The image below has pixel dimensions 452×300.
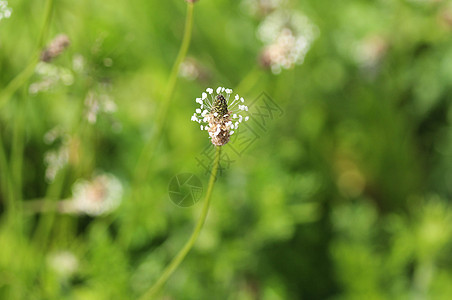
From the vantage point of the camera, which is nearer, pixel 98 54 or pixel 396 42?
pixel 98 54

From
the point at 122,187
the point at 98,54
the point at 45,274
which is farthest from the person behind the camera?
the point at 122,187

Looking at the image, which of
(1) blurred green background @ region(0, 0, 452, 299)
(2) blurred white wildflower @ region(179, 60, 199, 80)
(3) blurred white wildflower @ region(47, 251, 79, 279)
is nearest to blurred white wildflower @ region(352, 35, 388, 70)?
(1) blurred green background @ region(0, 0, 452, 299)

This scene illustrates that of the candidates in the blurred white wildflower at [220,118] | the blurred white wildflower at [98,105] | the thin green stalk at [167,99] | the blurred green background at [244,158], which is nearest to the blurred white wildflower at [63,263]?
the blurred green background at [244,158]

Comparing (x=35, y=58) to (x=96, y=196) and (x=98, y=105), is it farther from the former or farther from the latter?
(x=96, y=196)

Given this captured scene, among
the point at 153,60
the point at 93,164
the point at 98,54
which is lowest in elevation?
the point at 98,54

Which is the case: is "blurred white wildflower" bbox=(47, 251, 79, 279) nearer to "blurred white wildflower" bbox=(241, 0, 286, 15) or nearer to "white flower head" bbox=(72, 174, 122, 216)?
"white flower head" bbox=(72, 174, 122, 216)

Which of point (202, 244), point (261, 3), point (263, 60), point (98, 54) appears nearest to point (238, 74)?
point (261, 3)

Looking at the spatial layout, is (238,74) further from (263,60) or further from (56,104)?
(263,60)
